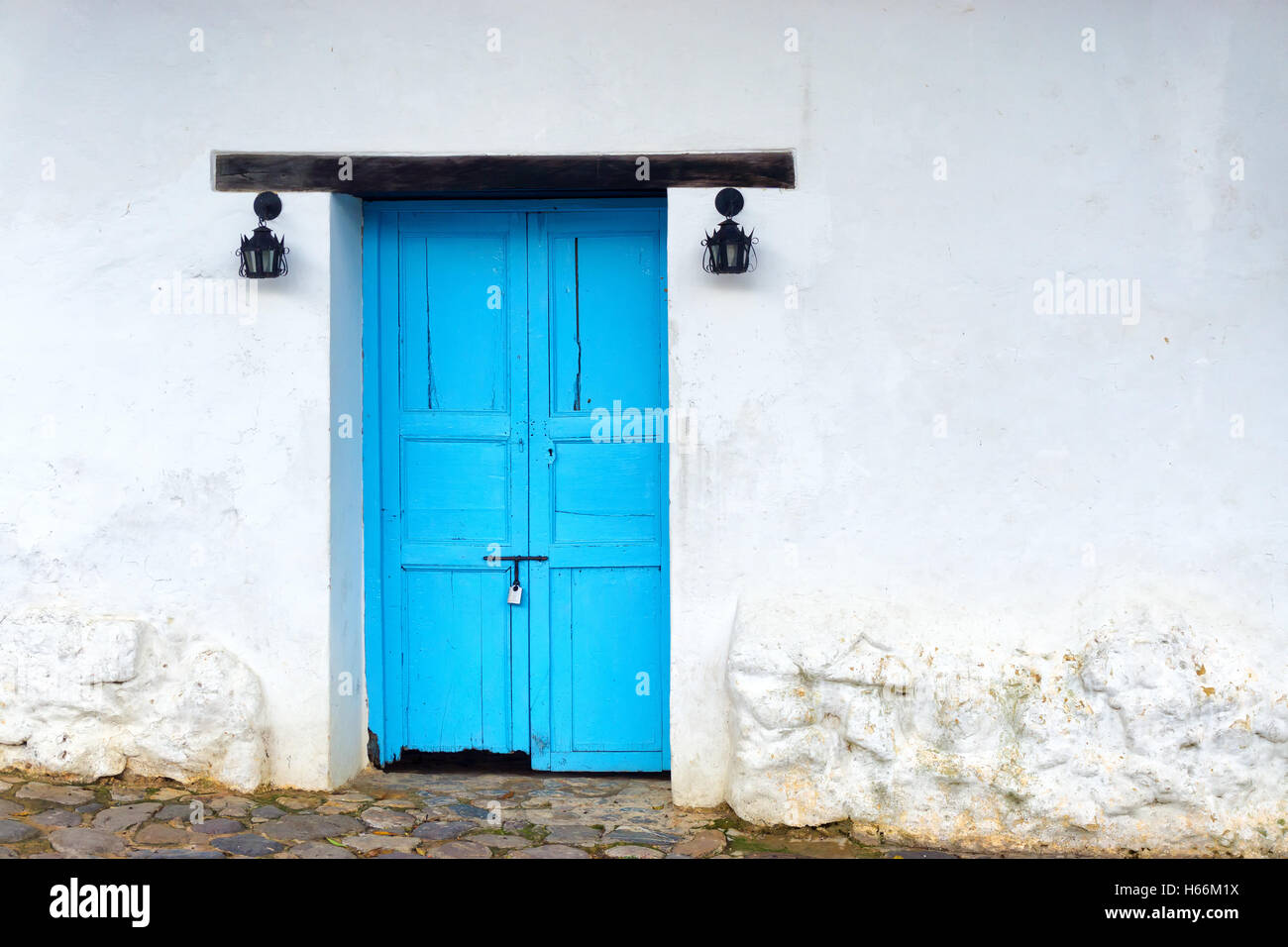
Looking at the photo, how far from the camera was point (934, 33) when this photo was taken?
428 cm

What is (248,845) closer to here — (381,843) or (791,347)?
(381,843)

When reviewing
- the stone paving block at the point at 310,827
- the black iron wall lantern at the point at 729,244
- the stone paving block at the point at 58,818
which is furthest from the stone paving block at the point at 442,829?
the black iron wall lantern at the point at 729,244

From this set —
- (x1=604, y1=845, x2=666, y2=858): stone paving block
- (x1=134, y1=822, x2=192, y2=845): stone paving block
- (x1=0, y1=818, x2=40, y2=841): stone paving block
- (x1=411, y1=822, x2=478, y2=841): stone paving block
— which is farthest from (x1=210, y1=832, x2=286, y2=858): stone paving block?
(x1=604, y1=845, x2=666, y2=858): stone paving block

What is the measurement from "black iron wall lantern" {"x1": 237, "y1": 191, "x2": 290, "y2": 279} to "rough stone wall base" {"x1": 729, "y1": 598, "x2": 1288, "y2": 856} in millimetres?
2368

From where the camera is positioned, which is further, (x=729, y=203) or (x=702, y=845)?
(x=729, y=203)

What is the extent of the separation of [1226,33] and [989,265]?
1259mm

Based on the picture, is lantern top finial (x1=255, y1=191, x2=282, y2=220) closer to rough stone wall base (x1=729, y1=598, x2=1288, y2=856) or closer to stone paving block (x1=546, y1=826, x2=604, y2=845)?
rough stone wall base (x1=729, y1=598, x2=1288, y2=856)

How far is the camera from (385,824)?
13.7 ft

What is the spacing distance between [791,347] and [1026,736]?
172cm

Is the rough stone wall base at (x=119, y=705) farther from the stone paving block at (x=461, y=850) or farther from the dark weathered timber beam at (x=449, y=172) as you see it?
the dark weathered timber beam at (x=449, y=172)

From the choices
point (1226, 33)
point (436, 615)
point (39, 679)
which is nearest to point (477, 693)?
point (436, 615)

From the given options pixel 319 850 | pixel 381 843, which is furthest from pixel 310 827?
pixel 381 843

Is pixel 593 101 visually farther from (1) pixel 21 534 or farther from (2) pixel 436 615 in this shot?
(1) pixel 21 534

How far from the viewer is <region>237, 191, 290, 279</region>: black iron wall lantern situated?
14.1 ft
